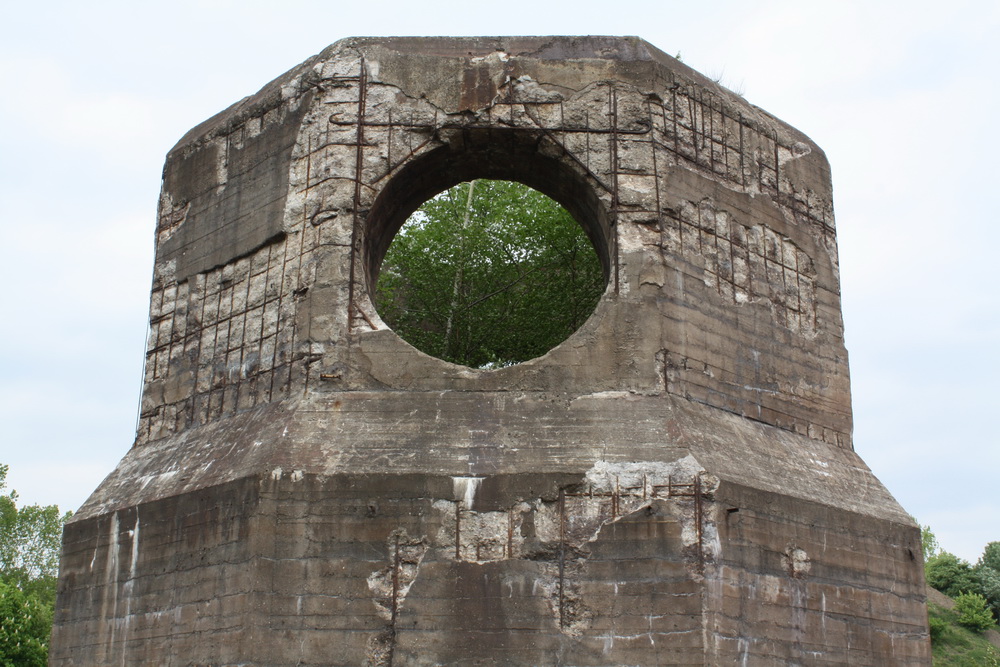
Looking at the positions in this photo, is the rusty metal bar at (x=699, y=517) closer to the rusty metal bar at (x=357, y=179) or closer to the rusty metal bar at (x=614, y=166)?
the rusty metal bar at (x=614, y=166)

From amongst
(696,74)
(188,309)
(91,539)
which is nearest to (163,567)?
(91,539)

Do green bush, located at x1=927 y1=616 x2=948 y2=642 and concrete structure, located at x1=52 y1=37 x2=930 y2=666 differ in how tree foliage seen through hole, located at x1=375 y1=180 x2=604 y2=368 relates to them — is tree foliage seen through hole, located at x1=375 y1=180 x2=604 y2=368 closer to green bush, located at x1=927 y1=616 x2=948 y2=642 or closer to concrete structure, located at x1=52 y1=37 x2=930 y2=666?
concrete structure, located at x1=52 y1=37 x2=930 y2=666

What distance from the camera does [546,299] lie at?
13000 millimetres

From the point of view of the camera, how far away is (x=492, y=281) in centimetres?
1348

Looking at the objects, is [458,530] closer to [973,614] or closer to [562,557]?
[562,557]

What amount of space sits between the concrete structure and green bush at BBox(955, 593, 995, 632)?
525 inches

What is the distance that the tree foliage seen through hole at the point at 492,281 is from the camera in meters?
12.9

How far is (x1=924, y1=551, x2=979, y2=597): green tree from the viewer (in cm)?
2041

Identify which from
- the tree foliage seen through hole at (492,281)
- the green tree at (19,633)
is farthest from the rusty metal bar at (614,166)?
the green tree at (19,633)

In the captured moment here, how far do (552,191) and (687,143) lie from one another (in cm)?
90

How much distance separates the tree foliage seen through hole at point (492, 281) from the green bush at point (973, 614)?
1007cm

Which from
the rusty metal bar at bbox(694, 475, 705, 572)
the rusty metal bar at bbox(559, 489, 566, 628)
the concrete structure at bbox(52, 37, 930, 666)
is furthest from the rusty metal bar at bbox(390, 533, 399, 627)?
the rusty metal bar at bbox(694, 475, 705, 572)

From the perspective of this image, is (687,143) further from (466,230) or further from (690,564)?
(466,230)

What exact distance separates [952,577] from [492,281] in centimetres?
1276
